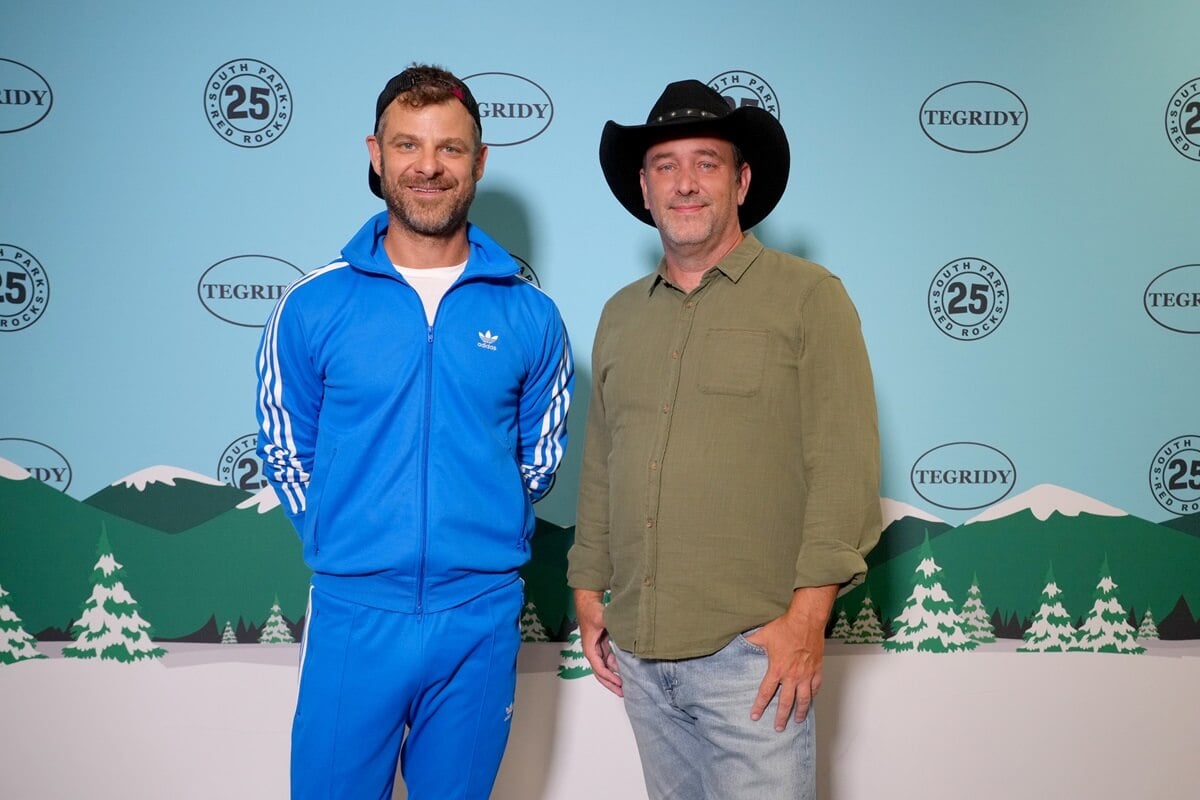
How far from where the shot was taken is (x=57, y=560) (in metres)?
2.29

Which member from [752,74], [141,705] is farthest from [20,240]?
[752,74]

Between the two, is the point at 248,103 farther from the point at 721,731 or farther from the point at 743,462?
the point at 721,731

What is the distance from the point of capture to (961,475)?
239 centimetres

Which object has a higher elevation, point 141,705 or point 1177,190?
point 1177,190

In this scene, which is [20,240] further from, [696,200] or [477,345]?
[696,200]

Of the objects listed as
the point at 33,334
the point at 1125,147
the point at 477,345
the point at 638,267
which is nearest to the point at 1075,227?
the point at 1125,147

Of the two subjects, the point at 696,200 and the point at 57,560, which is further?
the point at 57,560

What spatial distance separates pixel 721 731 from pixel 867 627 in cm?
99

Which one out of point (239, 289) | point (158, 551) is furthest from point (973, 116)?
point (158, 551)

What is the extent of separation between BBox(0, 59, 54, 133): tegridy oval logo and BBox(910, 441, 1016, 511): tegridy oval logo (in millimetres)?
2366

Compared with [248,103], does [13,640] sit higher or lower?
lower

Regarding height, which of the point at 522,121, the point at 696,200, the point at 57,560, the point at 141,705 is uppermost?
the point at 522,121

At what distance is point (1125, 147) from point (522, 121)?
1.56m

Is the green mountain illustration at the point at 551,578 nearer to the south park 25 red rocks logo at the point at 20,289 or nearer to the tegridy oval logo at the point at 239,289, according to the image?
the tegridy oval logo at the point at 239,289
